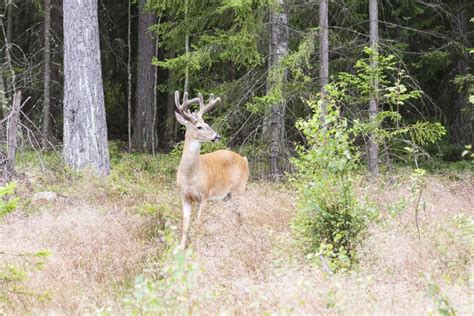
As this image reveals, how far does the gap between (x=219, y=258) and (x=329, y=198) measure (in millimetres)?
1221

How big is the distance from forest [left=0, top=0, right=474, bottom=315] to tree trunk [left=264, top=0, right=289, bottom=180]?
4cm

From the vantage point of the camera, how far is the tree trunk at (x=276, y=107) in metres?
13.4

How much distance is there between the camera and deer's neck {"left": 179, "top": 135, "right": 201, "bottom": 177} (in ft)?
32.4

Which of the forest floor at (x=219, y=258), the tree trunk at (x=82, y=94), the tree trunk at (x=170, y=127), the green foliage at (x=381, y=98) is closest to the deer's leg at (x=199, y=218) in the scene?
the forest floor at (x=219, y=258)

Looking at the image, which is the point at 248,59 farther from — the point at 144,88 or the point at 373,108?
the point at 144,88

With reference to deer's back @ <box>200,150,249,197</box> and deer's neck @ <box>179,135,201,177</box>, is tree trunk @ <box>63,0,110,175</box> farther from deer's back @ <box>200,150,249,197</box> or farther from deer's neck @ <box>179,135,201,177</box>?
deer's neck @ <box>179,135,201,177</box>

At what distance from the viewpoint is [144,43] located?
2069 centimetres

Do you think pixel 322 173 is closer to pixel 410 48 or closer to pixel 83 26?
pixel 83 26

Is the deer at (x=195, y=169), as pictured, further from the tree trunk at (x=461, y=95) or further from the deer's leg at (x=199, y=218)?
the tree trunk at (x=461, y=95)

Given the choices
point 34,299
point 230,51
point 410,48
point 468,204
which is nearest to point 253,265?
point 34,299

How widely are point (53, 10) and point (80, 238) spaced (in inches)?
569

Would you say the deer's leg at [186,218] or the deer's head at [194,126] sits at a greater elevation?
the deer's head at [194,126]

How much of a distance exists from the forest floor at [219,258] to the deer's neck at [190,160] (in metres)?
0.53

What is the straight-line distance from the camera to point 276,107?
13.3 m
